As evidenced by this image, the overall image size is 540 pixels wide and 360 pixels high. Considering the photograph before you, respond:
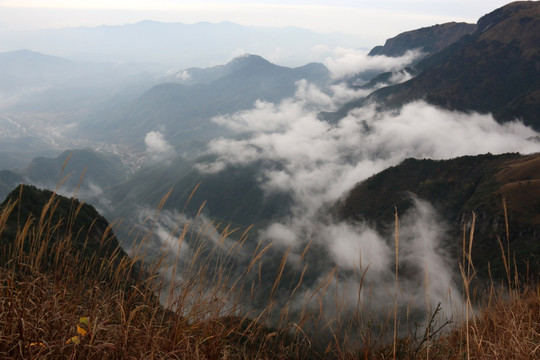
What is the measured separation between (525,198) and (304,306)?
170 metres

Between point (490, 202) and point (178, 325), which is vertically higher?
point (178, 325)

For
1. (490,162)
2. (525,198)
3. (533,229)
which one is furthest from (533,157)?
(533,229)

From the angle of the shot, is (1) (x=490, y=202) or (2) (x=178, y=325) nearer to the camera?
(2) (x=178, y=325)

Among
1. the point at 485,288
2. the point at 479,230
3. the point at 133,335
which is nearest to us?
the point at 133,335

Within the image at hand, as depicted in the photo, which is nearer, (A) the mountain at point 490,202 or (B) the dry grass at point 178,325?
(B) the dry grass at point 178,325

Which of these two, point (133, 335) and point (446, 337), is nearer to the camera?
point (133, 335)

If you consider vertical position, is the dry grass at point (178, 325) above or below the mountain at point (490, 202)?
above

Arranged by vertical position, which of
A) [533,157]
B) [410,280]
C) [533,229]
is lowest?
[410,280]

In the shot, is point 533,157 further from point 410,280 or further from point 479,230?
point 410,280

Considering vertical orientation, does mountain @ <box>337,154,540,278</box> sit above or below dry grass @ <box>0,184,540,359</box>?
below

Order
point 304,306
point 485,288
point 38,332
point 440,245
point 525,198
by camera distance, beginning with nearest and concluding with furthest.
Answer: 1. point 38,332
2. point 304,306
3. point 485,288
4. point 525,198
5. point 440,245

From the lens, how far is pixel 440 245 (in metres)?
176

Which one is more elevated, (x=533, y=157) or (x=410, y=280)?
(x=533, y=157)

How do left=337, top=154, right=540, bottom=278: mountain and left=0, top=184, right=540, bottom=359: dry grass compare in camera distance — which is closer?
left=0, top=184, right=540, bottom=359: dry grass
